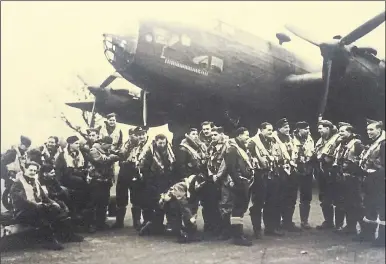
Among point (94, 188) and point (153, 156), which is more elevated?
point (153, 156)

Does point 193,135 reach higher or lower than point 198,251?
higher

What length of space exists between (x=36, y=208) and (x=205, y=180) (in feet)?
6.03

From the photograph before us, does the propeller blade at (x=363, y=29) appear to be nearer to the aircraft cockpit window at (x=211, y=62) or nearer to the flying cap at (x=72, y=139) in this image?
the aircraft cockpit window at (x=211, y=62)

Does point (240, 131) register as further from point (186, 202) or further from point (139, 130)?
point (139, 130)

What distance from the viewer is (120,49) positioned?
4.61 meters

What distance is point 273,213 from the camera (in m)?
4.53

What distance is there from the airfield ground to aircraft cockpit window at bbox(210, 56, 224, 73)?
1974 mm

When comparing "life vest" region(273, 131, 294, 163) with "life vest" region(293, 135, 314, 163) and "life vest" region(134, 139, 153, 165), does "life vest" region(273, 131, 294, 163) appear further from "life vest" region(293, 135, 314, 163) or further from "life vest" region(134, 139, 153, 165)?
"life vest" region(134, 139, 153, 165)

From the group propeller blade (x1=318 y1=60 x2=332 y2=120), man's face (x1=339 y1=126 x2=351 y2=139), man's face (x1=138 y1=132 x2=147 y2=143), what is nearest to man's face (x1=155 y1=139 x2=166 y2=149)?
man's face (x1=138 y1=132 x2=147 y2=143)

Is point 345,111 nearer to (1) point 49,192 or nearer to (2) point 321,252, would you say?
(2) point 321,252

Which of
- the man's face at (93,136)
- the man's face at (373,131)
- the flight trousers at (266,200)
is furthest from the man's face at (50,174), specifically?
the man's face at (373,131)

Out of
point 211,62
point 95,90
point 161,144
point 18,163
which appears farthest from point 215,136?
point 18,163

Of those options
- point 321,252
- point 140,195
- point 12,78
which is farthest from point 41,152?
point 321,252

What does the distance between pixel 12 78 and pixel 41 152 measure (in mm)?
924
